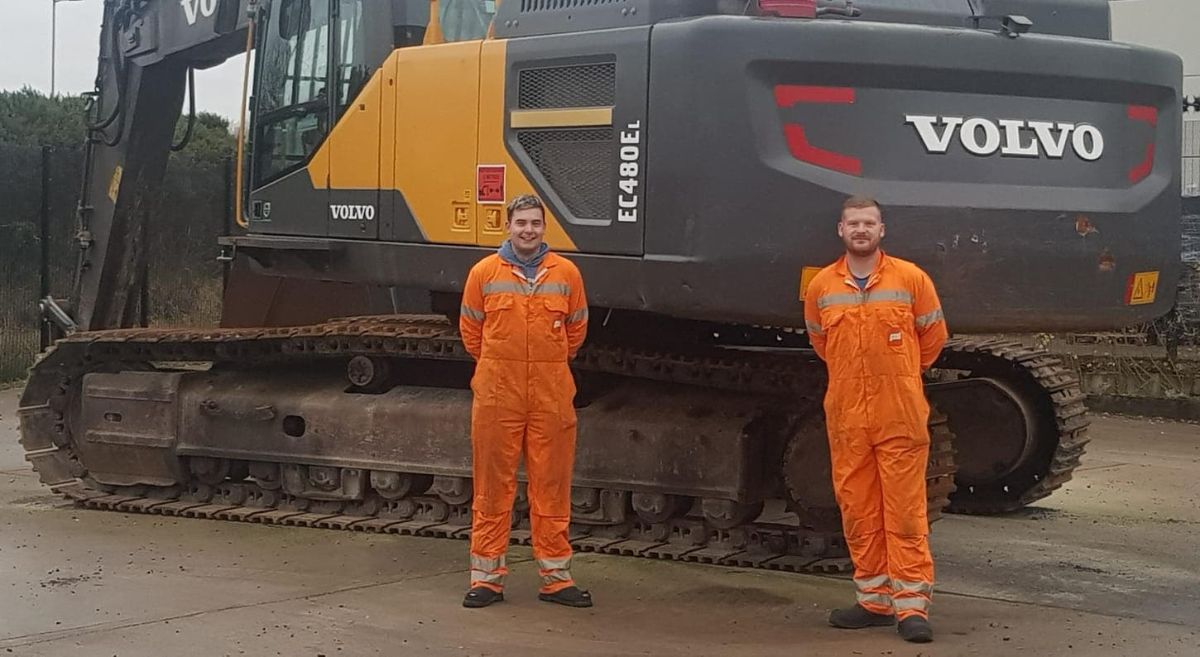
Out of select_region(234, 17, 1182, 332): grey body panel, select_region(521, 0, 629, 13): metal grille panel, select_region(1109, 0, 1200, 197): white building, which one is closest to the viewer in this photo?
select_region(234, 17, 1182, 332): grey body panel

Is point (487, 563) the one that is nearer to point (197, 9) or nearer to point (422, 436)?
point (422, 436)

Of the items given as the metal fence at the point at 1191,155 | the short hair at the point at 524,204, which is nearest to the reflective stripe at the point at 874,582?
the short hair at the point at 524,204

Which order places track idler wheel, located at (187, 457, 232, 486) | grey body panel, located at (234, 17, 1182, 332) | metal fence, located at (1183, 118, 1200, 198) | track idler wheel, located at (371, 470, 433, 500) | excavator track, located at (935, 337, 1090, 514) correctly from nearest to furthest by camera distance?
grey body panel, located at (234, 17, 1182, 332) → track idler wheel, located at (371, 470, 433, 500) → excavator track, located at (935, 337, 1090, 514) → track idler wheel, located at (187, 457, 232, 486) → metal fence, located at (1183, 118, 1200, 198)

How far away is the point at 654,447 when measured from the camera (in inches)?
293

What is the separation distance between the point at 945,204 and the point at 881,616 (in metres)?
1.57

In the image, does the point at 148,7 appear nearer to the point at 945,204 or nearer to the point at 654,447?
the point at 654,447

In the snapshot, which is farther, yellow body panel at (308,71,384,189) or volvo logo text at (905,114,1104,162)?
yellow body panel at (308,71,384,189)

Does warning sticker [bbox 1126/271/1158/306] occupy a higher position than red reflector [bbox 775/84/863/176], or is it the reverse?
red reflector [bbox 775/84/863/176]

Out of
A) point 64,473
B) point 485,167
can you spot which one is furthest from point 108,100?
point 485,167

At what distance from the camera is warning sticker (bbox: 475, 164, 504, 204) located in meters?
6.97

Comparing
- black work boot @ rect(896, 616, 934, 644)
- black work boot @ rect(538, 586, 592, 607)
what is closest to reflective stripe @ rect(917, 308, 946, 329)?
black work boot @ rect(896, 616, 934, 644)

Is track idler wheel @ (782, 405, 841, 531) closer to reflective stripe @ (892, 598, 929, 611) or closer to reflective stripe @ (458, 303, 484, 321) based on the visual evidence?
reflective stripe @ (892, 598, 929, 611)

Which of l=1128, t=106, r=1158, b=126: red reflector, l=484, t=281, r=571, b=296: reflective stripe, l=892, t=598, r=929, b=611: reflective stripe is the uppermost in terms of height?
l=1128, t=106, r=1158, b=126: red reflector

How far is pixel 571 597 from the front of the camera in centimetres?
646
